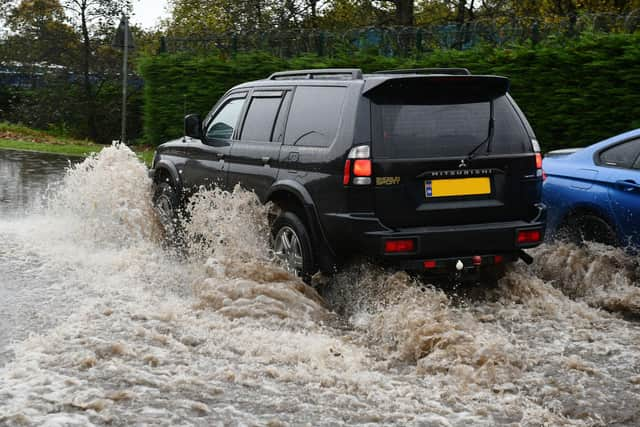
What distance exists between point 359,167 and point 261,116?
1.85 meters

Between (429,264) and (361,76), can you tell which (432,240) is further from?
(361,76)

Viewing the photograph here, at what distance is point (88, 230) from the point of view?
33.2ft

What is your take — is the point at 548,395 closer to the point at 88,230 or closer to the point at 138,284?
the point at 138,284

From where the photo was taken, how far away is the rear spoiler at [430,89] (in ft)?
22.1

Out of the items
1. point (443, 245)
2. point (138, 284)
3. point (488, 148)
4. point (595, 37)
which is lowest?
point (138, 284)

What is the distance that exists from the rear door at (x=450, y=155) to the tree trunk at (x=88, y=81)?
24239 mm

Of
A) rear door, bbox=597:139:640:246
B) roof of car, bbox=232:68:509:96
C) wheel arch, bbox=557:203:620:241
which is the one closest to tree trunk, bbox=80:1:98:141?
roof of car, bbox=232:68:509:96

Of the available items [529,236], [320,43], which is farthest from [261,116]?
[320,43]

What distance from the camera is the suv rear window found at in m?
6.69

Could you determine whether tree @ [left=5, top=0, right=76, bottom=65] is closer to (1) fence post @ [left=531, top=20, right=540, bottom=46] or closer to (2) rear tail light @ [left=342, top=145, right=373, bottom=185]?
(1) fence post @ [left=531, top=20, right=540, bottom=46]

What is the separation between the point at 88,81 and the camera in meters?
29.8

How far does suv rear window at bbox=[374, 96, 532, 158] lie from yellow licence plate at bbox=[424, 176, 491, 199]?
0.66ft

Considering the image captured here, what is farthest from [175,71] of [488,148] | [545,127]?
[488,148]

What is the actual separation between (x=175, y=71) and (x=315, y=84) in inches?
574
